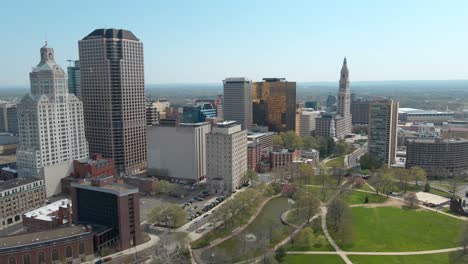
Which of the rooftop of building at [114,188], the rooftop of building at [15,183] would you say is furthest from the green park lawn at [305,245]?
the rooftop of building at [15,183]

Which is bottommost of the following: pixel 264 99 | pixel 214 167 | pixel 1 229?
pixel 1 229

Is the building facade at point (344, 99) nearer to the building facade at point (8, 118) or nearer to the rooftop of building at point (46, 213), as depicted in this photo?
the rooftop of building at point (46, 213)

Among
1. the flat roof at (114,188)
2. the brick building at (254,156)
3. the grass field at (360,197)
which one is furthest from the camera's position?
the brick building at (254,156)

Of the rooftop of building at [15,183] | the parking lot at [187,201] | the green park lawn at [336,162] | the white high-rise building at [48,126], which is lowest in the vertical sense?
the parking lot at [187,201]

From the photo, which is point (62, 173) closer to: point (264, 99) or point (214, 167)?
point (214, 167)

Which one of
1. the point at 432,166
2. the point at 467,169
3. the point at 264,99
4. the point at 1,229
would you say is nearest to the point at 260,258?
the point at 1,229

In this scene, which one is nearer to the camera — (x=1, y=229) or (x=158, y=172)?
(x=1, y=229)

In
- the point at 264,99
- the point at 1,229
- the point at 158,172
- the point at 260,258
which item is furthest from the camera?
the point at 264,99

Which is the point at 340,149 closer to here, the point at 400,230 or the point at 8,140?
the point at 400,230
